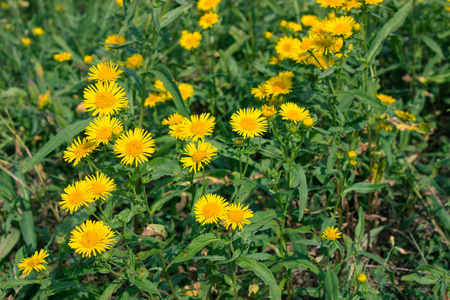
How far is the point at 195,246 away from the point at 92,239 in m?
0.46

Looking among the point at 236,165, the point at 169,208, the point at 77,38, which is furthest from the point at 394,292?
the point at 77,38

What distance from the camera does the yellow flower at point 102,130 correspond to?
191 cm

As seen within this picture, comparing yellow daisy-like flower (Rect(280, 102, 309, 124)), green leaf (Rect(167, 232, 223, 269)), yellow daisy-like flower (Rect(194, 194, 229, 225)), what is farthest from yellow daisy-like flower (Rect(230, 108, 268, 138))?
green leaf (Rect(167, 232, 223, 269))

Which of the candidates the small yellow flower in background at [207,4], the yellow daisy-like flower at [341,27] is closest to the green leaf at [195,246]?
the yellow daisy-like flower at [341,27]

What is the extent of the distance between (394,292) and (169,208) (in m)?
1.63

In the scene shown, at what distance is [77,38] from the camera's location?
4648mm

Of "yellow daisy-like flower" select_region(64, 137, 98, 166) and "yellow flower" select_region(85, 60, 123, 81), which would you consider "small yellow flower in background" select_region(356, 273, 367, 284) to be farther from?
"yellow flower" select_region(85, 60, 123, 81)

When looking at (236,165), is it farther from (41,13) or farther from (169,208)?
(41,13)

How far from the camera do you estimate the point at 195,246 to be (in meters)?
1.88

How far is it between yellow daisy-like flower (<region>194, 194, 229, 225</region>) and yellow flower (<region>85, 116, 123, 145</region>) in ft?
1.71

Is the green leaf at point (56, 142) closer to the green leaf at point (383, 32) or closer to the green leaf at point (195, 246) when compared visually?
the green leaf at point (195, 246)

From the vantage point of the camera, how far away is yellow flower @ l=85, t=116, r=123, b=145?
191cm

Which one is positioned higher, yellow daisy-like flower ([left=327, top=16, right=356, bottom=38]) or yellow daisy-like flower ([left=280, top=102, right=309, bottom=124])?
yellow daisy-like flower ([left=327, top=16, right=356, bottom=38])

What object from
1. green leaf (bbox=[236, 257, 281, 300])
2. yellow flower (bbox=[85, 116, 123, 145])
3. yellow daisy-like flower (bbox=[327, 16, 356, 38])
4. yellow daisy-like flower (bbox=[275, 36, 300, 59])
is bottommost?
green leaf (bbox=[236, 257, 281, 300])
